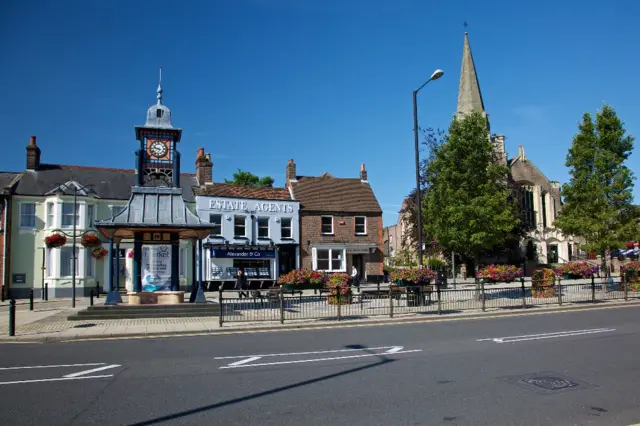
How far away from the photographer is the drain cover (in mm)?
7148

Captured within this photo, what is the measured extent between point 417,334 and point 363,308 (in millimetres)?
5033

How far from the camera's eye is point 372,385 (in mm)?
7543

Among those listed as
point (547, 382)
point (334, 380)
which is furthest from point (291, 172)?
point (547, 382)

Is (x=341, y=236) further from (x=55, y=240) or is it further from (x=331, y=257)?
(x=55, y=240)

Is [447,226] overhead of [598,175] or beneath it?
beneath

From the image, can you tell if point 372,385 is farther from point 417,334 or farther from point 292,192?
point 292,192

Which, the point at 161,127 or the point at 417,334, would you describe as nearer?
the point at 417,334

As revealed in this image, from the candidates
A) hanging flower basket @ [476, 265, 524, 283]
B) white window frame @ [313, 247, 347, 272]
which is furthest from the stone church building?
hanging flower basket @ [476, 265, 524, 283]

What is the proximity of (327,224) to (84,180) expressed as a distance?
18.3 m

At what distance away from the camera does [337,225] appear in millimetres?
39688

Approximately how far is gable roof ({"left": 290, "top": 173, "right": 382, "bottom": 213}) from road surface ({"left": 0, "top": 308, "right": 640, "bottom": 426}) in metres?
27.0

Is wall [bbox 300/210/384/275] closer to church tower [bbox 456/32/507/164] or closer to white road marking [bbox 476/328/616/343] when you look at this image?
church tower [bbox 456/32/507/164]

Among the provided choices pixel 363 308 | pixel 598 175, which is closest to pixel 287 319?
pixel 363 308

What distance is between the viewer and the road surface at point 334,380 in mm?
6070
